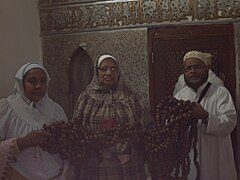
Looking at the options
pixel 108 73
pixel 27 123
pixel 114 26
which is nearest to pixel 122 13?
pixel 114 26

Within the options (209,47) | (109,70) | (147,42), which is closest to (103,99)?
(109,70)

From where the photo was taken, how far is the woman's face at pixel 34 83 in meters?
1.30

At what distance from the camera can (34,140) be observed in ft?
4.18

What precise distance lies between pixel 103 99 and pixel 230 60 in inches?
12.6

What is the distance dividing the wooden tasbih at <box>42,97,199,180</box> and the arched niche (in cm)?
7

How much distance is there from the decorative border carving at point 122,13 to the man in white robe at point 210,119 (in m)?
0.10

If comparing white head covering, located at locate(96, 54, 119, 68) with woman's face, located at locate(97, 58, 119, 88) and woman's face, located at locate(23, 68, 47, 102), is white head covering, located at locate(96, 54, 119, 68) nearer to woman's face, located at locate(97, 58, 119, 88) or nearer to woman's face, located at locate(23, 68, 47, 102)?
woman's face, located at locate(97, 58, 119, 88)

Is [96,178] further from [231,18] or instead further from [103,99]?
[231,18]

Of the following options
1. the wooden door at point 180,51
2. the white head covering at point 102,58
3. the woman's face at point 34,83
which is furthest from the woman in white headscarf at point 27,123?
the wooden door at point 180,51

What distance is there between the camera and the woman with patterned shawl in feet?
4.26

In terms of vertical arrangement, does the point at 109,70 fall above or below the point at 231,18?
below

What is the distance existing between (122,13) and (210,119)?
0.35 metres

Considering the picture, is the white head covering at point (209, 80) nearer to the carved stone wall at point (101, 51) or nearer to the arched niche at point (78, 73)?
the carved stone wall at point (101, 51)

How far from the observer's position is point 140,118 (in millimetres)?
1312
